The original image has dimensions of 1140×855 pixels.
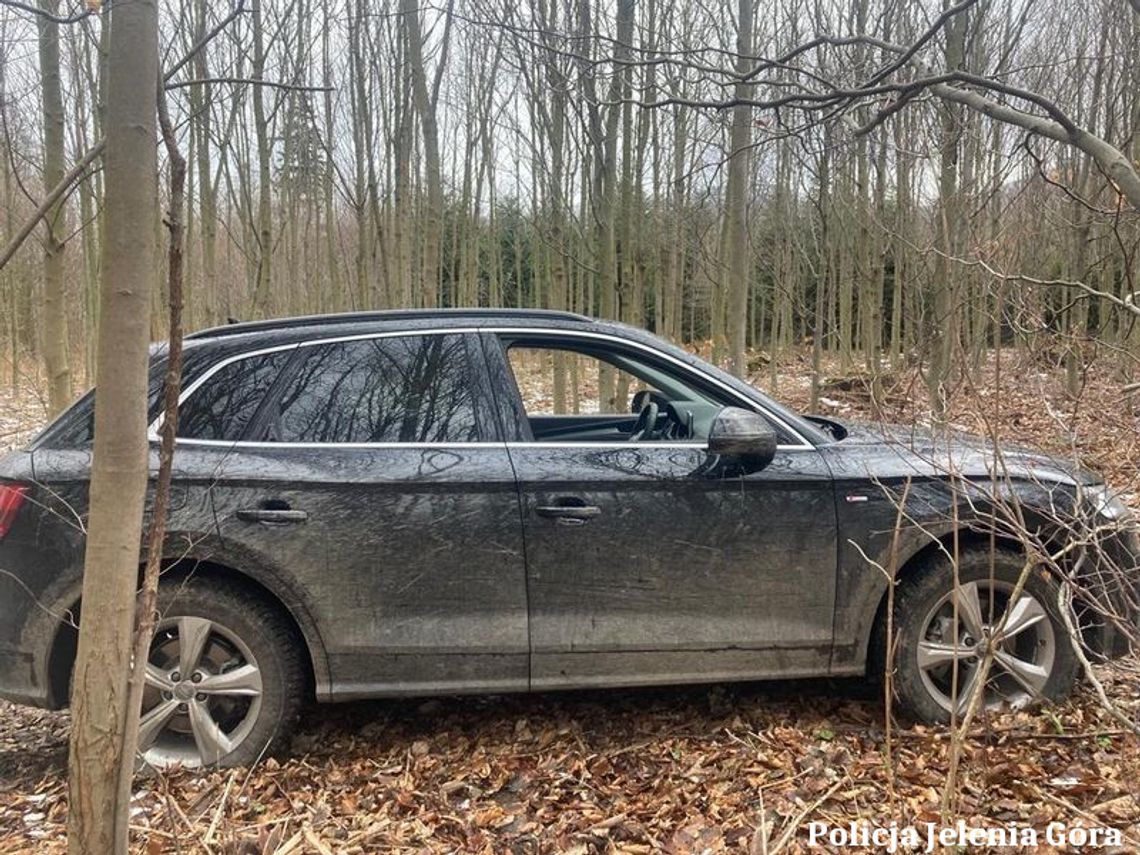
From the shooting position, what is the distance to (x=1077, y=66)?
33.4ft

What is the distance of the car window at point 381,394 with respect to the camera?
312 centimetres

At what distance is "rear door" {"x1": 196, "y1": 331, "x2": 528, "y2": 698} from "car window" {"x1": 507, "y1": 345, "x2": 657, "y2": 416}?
1.99 feet

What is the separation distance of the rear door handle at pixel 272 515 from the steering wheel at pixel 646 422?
5.41ft

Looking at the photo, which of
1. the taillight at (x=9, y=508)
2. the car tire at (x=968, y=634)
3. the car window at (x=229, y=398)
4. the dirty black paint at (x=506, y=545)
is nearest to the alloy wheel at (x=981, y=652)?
the car tire at (x=968, y=634)

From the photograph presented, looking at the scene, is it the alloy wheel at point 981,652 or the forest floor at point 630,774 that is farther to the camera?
the alloy wheel at point 981,652

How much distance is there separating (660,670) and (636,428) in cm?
147

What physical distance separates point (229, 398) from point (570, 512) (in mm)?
1404

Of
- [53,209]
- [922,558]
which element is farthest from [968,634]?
[53,209]

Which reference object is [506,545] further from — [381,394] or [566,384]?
[566,384]

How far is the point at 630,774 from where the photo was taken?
2.98 meters

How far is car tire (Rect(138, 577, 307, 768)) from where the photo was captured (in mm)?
2963

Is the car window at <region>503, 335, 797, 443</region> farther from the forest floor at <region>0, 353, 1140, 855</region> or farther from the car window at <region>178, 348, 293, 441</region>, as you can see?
the car window at <region>178, 348, 293, 441</region>

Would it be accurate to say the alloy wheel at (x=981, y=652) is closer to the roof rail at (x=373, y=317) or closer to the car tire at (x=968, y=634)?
the car tire at (x=968, y=634)

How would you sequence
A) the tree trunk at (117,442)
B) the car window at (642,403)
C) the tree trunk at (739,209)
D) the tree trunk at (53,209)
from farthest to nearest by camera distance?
1. the tree trunk at (739,209)
2. the tree trunk at (53,209)
3. the car window at (642,403)
4. the tree trunk at (117,442)
